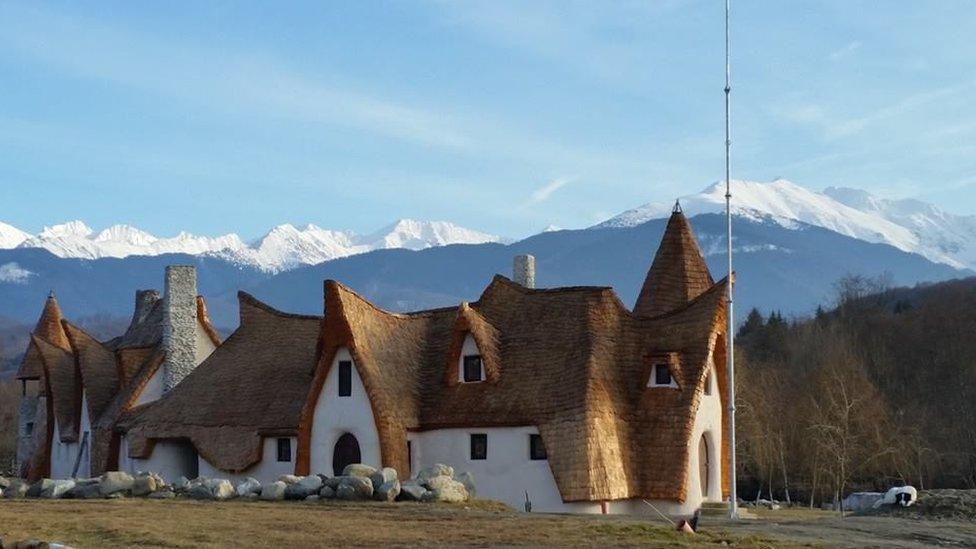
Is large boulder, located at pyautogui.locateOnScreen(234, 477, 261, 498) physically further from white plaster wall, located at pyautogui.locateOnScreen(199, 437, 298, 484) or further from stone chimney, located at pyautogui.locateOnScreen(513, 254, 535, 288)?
stone chimney, located at pyautogui.locateOnScreen(513, 254, 535, 288)

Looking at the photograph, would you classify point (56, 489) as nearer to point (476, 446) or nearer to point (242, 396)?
point (242, 396)

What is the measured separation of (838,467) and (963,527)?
27047 mm

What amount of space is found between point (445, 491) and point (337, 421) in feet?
35.3

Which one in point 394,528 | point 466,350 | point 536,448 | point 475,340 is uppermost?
point 475,340

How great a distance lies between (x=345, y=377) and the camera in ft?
138

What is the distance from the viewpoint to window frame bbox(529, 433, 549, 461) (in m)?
39.4

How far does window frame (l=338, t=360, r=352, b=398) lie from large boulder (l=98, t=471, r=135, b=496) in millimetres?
9271

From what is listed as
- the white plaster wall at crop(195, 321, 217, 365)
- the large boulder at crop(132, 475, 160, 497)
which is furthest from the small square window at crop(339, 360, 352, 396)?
the white plaster wall at crop(195, 321, 217, 365)

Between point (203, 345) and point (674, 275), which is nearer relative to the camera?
point (674, 275)

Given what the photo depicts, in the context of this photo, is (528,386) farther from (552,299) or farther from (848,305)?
(848,305)

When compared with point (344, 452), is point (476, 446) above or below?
above

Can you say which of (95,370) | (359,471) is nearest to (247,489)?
(359,471)

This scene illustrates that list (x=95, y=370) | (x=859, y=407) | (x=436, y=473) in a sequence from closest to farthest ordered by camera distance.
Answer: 1. (x=436, y=473)
2. (x=95, y=370)
3. (x=859, y=407)

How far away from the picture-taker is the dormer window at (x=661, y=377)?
4019 cm
